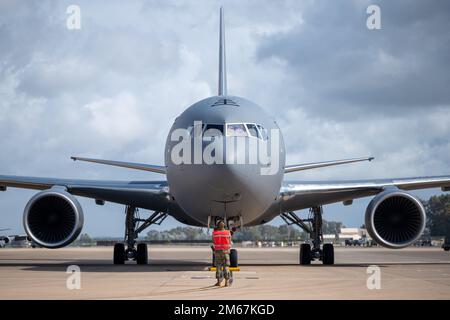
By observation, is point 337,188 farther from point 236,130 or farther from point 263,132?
point 236,130

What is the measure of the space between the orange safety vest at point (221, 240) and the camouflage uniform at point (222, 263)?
0.08 meters

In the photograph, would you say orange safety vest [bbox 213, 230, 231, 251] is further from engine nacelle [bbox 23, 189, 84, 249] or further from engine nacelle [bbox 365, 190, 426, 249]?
engine nacelle [bbox 365, 190, 426, 249]

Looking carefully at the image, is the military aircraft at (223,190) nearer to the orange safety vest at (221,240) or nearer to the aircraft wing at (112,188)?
the aircraft wing at (112,188)

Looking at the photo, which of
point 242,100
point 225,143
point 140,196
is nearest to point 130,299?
point 225,143

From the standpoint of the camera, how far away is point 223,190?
14.9 m

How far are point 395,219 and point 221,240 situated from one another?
725 centimetres

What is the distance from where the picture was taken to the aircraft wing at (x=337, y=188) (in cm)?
1995

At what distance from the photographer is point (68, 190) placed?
19.9 m

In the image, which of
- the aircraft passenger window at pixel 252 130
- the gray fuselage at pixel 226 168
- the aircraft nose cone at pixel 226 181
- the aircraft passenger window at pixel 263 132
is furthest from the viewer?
the aircraft passenger window at pixel 263 132

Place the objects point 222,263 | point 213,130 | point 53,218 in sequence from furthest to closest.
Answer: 1. point 53,218
2. point 213,130
3. point 222,263

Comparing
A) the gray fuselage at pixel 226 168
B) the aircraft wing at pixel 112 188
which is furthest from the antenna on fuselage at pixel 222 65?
the gray fuselage at pixel 226 168

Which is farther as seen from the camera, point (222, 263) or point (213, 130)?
point (213, 130)

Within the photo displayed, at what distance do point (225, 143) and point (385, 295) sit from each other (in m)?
5.47

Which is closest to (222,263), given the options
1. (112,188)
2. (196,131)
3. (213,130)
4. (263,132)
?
(213,130)
